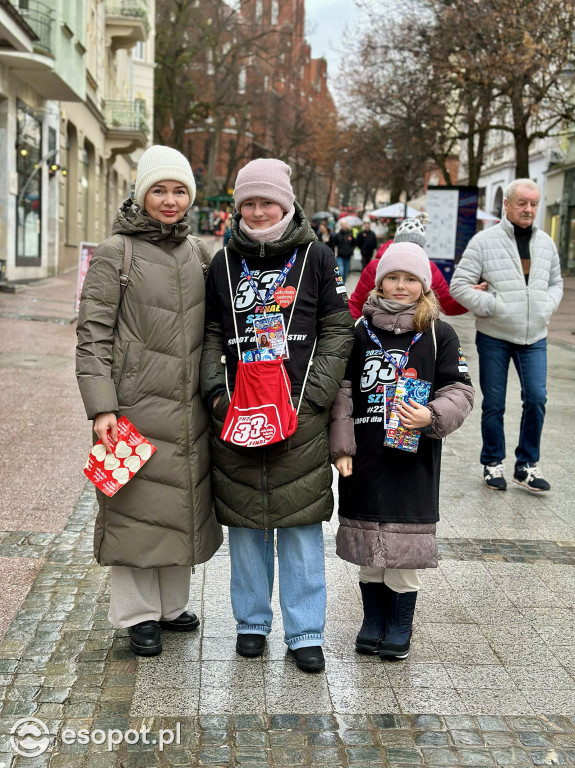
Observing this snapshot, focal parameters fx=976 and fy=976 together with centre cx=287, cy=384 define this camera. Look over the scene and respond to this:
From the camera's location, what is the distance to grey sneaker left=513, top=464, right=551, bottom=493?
6816mm

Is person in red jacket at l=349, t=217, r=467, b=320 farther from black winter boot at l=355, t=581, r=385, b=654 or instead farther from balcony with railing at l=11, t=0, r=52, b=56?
balcony with railing at l=11, t=0, r=52, b=56

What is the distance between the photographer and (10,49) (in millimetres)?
18938

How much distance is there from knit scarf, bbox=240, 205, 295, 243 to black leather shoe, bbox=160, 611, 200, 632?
65.2 inches

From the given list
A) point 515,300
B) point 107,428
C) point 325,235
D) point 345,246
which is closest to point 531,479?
point 515,300

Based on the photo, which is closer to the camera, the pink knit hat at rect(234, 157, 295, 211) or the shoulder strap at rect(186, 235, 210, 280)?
the pink knit hat at rect(234, 157, 295, 211)

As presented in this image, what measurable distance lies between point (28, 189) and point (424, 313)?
20.6 m

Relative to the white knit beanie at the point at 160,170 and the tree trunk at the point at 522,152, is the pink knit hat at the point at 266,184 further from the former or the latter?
the tree trunk at the point at 522,152

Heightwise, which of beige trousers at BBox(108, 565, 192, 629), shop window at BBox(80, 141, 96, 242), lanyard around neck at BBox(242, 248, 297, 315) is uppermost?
shop window at BBox(80, 141, 96, 242)

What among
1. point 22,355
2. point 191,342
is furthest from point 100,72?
point 191,342

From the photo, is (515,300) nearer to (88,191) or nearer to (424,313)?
(424,313)

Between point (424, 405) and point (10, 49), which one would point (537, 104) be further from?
point (424, 405)

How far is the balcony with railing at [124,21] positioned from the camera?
109 feet

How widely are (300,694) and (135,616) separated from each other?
78cm

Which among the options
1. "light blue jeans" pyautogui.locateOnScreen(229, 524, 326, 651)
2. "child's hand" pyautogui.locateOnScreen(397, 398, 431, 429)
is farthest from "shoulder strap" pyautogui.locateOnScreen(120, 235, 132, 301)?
"child's hand" pyautogui.locateOnScreen(397, 398, 431, 429)
